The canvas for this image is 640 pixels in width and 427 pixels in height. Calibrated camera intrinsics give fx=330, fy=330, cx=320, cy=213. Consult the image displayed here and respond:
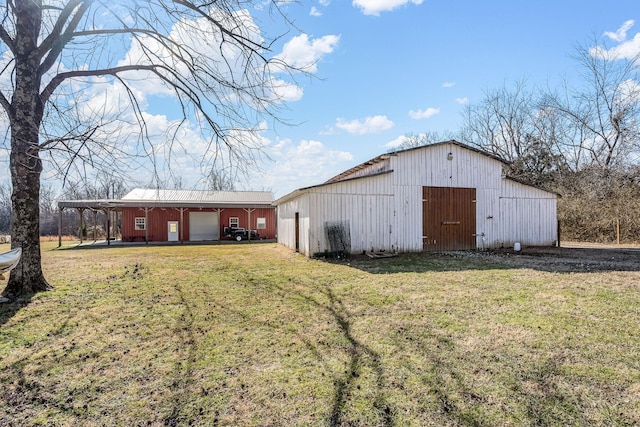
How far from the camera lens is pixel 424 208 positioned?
13055mm

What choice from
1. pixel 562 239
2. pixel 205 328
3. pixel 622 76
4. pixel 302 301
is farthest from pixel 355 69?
pixel 622 76

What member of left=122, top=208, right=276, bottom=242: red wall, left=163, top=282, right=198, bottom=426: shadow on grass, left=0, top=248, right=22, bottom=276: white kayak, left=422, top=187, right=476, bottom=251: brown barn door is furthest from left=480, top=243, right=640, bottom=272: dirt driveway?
left=122, top=208, right=276, bottom=242: red wall

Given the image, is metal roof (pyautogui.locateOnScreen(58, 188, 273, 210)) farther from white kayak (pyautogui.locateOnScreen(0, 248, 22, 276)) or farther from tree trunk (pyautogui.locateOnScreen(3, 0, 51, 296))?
white kayak (pyautogui.locateOnScreen(0, 248, 22, 276))

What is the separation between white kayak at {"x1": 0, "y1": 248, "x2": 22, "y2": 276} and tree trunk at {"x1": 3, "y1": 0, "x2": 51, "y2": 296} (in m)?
0.38

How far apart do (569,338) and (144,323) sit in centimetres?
548

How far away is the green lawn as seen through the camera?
8.32 ft

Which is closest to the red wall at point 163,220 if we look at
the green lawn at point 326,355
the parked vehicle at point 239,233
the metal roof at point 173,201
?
the parked vehicle at point 239,233

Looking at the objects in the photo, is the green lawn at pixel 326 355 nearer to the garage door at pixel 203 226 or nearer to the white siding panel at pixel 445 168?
the white siding panel at pixel 445 168

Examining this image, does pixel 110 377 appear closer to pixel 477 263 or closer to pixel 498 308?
pixel 498 308

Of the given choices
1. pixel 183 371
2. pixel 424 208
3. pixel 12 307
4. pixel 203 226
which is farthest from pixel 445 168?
pixel 203 226

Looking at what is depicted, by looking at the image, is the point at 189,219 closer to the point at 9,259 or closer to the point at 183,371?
the point at 9,259

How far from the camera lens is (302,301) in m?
5.80

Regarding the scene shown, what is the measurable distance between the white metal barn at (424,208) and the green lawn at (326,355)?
5.27 metres

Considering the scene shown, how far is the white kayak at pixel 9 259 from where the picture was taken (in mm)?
5379
